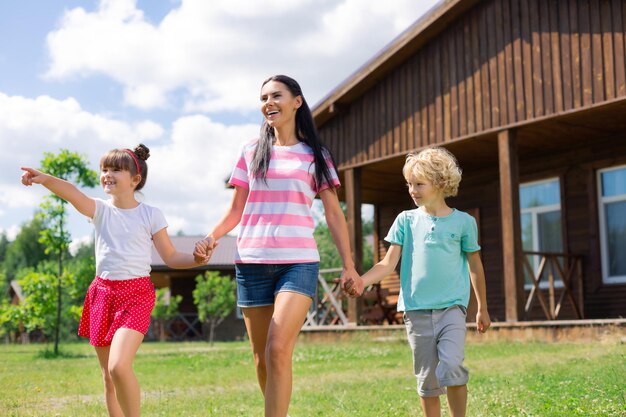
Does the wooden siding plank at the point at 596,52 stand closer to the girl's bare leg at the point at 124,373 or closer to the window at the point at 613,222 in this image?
the window at the point at 613,222

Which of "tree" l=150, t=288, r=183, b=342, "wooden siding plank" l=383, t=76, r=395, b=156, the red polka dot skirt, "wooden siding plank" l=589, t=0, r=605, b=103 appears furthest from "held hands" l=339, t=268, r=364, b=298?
"tree" l=150, t=288, r=183, b=342

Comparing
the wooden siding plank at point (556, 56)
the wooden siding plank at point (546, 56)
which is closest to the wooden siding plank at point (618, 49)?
the wooden siding plank at point (556, 56)

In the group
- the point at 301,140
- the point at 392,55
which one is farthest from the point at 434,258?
the point at 392,55

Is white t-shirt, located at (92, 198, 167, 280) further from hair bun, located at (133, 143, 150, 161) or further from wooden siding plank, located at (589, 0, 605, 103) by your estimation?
wooden siding plank, located at (589, 0, 605, 103)

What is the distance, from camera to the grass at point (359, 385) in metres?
6.04

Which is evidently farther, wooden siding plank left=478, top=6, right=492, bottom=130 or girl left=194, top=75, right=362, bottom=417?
wooden siding plank left=478, top=6, right=492, bottom=130

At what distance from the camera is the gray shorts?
14.3ft

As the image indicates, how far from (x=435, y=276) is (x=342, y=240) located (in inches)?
21.7

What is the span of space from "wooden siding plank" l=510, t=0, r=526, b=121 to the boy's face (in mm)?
8145

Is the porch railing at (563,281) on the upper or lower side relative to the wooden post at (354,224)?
lower

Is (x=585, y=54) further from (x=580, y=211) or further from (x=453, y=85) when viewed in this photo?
(x=580, y=211)

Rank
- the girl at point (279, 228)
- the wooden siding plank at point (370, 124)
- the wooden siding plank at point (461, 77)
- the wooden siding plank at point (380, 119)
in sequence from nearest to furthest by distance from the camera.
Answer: the girl at point (279, 228), the wooden siding plank at point (461, 77), the wooden siding plank at point (380, 119), the wooden siding plank at point (370, 124)

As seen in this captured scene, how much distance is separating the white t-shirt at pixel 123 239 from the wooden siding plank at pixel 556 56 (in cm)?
856

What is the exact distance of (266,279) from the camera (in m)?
4.37
